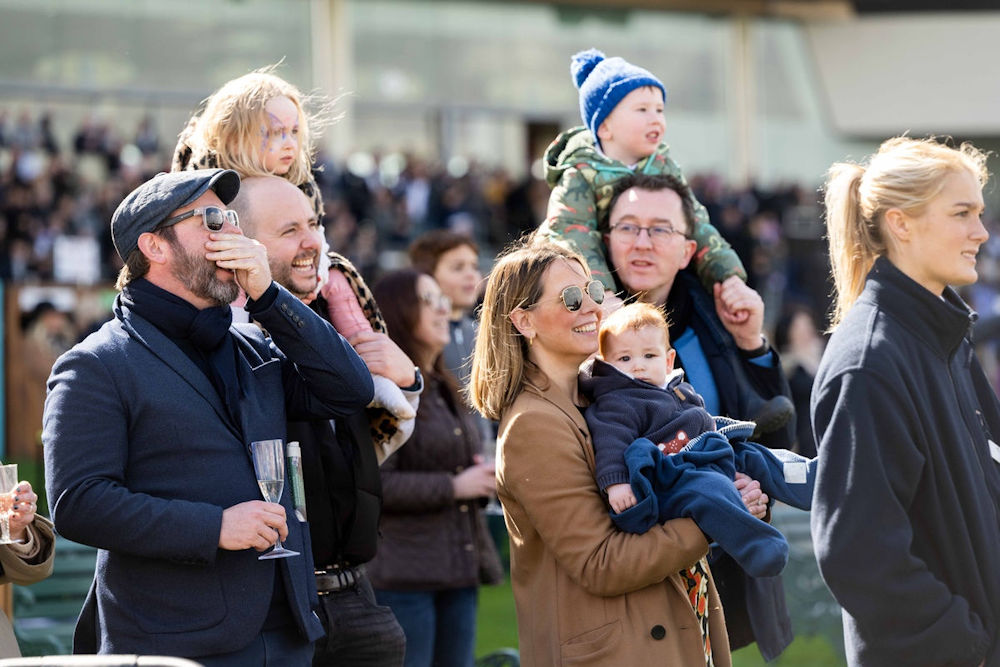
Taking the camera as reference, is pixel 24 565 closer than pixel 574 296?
No

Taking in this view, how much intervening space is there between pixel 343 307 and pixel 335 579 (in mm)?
844

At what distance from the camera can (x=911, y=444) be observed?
10.7ft

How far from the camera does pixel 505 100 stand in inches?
1228

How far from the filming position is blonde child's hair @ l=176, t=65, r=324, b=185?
4137mm

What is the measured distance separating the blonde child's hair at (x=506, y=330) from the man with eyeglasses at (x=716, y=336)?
2.24ft

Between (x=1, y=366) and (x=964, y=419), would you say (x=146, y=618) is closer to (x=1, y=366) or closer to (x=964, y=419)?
(x=964, y=419)

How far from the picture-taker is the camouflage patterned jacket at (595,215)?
14.8 ft

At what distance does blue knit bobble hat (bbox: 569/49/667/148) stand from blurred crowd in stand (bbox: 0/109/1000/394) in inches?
523

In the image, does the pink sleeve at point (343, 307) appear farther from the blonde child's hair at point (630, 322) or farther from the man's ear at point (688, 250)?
the man's ear at point (688, 250)

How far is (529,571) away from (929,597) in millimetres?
1011

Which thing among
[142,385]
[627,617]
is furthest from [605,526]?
[142,385]

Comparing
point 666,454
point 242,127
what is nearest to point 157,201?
point 242,127

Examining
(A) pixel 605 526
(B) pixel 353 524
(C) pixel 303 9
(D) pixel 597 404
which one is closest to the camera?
(A) pixel 605 526

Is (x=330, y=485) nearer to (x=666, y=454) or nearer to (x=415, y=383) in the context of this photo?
(x=415, y=383)
